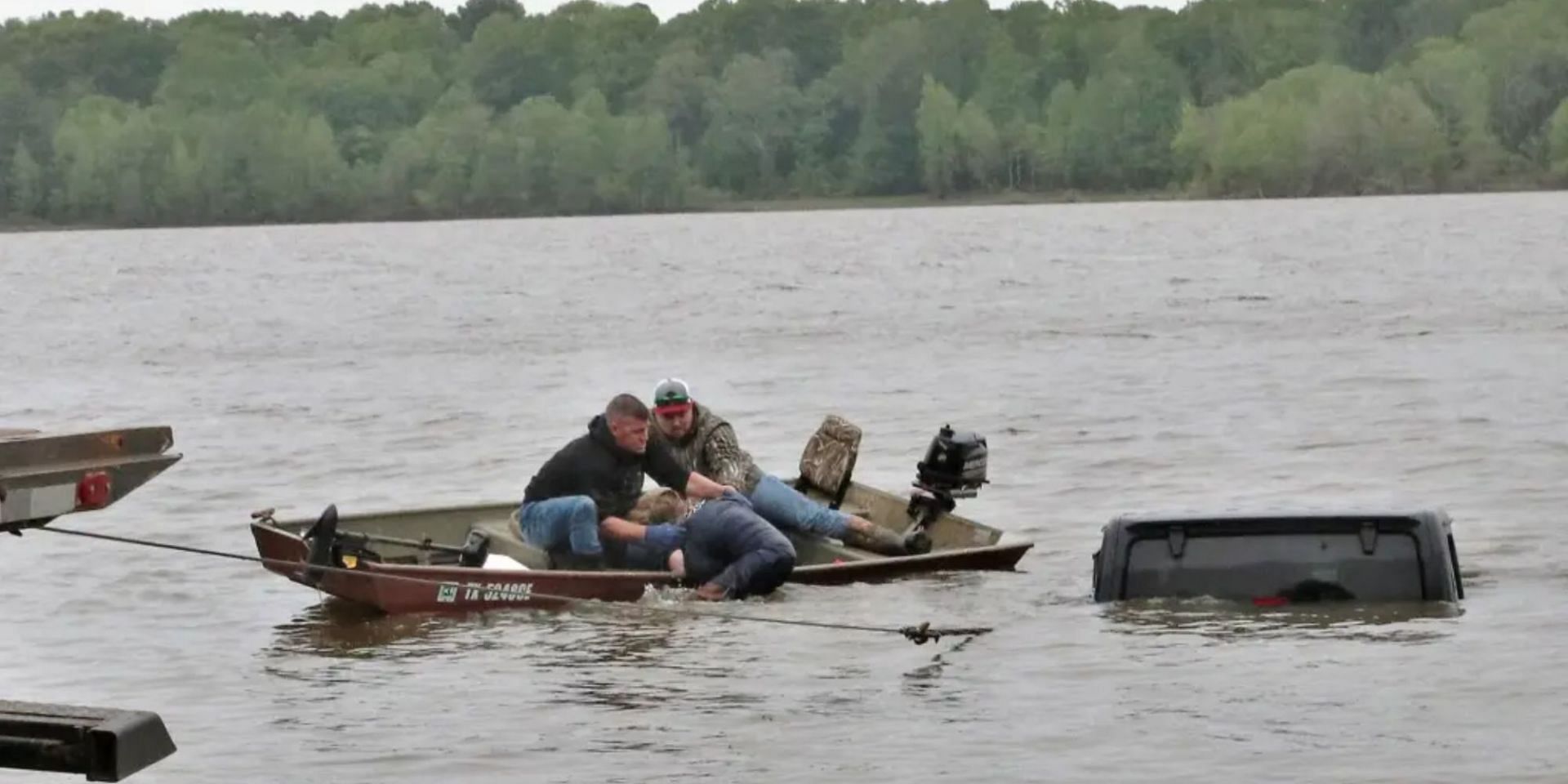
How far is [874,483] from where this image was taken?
2530cm

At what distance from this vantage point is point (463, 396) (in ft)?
129

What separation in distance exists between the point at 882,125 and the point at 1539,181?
42.5 metres

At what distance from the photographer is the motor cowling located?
1806cm

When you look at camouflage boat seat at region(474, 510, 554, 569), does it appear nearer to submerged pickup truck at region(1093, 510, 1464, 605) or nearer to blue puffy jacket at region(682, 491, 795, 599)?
blue puffy jacket at region(682, 491, 795, 599)

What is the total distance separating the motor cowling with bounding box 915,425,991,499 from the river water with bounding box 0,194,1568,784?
781mm

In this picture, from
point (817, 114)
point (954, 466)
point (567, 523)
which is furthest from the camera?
point (817, 114)

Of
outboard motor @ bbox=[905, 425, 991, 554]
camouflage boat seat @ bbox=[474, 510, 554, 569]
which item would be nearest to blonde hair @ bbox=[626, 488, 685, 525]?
camouflage boat seat @ bbox=[474, 510, 554, 569]

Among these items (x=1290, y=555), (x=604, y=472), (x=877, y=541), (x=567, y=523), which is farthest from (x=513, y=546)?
(x=1290, y=555)

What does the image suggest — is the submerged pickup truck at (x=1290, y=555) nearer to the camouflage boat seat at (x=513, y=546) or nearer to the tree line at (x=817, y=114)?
the camouflage boat seat at (x=513, y=546)

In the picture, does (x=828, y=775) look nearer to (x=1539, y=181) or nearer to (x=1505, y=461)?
(x=1505, y=461)

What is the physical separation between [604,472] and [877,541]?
183 centimetres

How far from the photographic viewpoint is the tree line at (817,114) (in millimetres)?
143750

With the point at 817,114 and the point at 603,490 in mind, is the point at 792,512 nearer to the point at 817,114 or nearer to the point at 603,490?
the point at 603,490

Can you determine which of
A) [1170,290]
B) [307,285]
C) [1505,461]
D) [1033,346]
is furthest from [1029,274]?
[1505,461]
